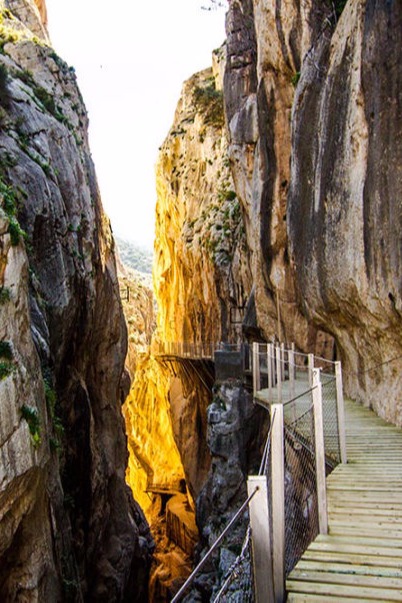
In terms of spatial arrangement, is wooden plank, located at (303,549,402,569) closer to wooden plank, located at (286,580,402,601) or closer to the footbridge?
the footbridge

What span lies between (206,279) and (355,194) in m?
21.8

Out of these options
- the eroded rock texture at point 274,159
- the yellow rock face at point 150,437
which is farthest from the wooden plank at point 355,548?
the yellow rock face at point 150,437

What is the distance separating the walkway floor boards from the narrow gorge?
74cm

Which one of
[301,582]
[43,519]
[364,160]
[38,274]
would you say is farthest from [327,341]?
[301,582]

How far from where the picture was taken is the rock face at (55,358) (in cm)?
809

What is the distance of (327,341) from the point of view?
19.4 m

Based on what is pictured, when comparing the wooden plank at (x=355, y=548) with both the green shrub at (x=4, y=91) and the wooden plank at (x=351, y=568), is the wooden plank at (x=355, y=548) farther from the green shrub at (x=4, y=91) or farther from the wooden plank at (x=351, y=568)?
the green shrub at (x=4, y=91)

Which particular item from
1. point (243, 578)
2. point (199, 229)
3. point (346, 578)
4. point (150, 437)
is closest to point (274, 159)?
point (199, 229)

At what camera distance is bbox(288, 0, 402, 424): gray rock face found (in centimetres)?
903

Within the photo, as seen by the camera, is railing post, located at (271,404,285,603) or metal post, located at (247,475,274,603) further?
railing post, located at (271,404,285,603)

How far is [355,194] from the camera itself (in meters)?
10.2

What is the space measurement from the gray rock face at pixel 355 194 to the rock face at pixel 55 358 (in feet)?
23.4

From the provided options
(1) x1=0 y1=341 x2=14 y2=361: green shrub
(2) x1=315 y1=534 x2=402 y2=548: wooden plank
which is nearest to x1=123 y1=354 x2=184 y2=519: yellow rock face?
(1) x1=0 y1=341 x2=14 y2=361: green shrub

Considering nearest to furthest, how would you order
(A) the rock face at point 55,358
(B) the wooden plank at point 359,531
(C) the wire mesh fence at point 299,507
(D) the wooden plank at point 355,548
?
1. (D) the wooden plank at point 355,548
2. (C) the wire mesh fence at point 299,507
3. (B) the wooden plank at point 359,531
4. (A) the rock face at point 55,358
